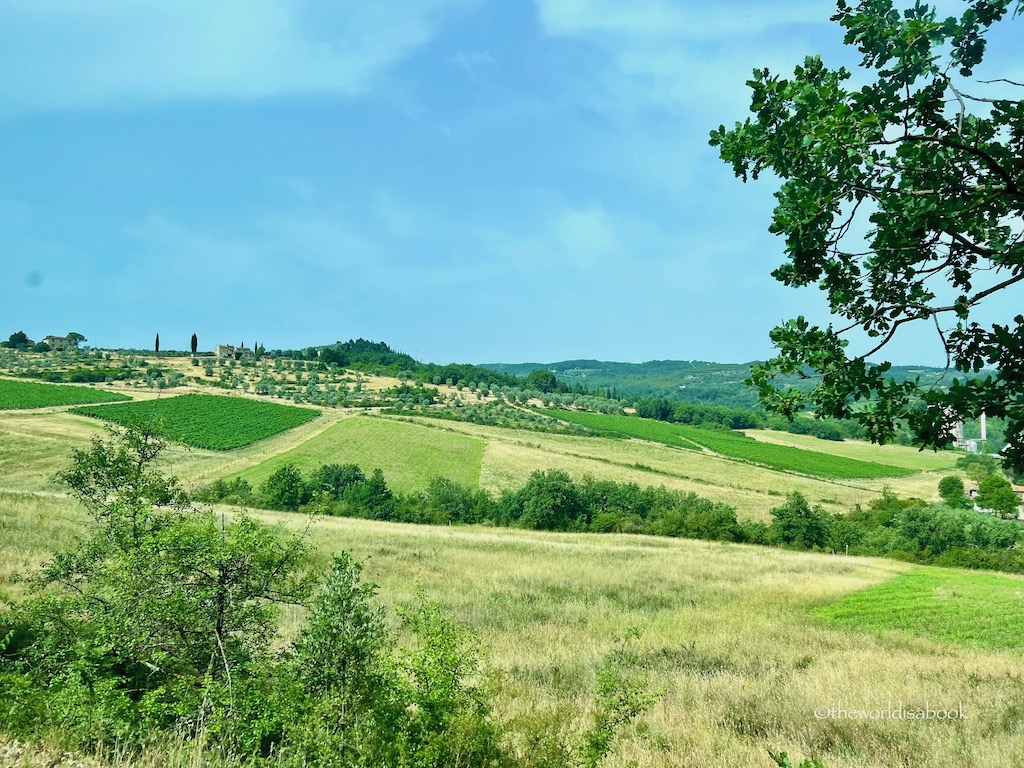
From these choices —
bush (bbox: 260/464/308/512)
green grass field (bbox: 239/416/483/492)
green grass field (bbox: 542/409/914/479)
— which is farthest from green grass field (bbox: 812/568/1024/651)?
green grass field (bbox: 542/409/914/479)

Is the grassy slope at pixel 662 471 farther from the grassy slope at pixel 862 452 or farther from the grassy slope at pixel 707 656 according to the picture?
the grassy slope at pixel 707 656

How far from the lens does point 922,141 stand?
5129 millimetres

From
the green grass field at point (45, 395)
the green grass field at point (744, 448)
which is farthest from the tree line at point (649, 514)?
the green grass field at point (45, 395)

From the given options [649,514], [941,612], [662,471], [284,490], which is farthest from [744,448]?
[941,612]

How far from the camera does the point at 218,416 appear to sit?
101312 mm

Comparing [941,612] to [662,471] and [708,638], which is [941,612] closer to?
[708,638]

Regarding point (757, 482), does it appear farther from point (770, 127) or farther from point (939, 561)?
point (770, 127)

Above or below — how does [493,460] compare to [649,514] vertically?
above

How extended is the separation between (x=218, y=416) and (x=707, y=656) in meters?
103

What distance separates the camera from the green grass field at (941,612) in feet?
56.8

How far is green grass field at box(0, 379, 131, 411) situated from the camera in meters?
95.1

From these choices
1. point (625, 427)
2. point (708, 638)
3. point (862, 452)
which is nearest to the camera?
point (708, 638)

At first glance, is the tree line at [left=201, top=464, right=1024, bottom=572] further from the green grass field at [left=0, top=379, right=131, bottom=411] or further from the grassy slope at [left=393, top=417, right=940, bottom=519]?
the green grass field at [left=0, top=379, right=131, bottom=411]

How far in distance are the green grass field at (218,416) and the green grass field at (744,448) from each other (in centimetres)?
6281
